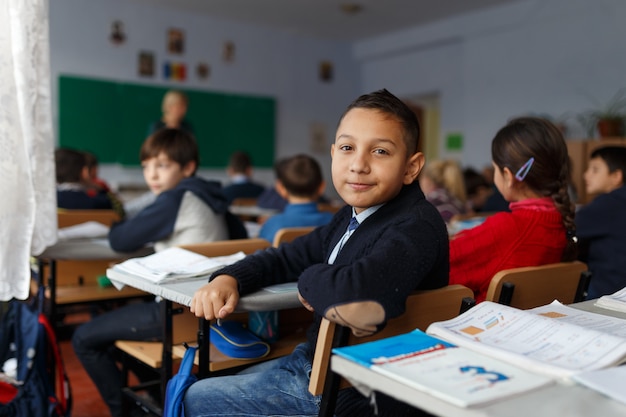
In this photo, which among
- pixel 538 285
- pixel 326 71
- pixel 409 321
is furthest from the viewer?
pixel 326 71

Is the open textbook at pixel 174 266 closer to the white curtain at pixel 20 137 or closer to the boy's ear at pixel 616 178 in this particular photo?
the white curtain at pixel 20 137

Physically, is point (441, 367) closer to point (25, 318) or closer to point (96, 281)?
point (25, 318)

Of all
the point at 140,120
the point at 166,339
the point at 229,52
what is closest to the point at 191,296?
the point at 166,339

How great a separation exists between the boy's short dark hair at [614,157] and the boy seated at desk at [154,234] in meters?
1.78

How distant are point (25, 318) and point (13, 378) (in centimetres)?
19

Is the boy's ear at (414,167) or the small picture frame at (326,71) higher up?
the small picture frame at (326,71)

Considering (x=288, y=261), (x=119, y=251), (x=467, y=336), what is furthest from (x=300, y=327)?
(x=467, y=336)

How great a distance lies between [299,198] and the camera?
327 centimetres

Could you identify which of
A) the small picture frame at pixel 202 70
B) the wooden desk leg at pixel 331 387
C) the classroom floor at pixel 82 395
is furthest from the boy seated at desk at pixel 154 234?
the small picture frame at pixel 202 70

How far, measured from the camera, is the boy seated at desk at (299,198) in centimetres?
305

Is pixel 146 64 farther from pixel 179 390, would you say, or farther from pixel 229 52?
pixel 179 390

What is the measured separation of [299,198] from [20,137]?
1566 mm

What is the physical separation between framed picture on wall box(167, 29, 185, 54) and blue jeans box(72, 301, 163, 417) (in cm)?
658

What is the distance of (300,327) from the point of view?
2.12 meters
